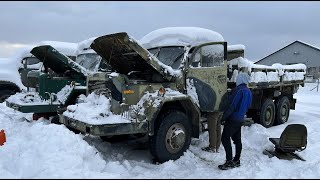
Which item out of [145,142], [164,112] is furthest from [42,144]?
[145,142]

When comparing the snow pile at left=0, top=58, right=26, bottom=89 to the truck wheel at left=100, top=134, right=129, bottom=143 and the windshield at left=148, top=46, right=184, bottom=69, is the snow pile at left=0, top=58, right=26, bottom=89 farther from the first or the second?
the windshield at left=148, top=46, right=184, bottom=69

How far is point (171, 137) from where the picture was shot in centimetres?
625

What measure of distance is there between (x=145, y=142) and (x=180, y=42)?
2.29 metres

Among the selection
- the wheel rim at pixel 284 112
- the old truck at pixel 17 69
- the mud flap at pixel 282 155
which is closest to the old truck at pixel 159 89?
the mud flap at pixel 282 155

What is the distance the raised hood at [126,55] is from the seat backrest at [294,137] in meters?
2.41

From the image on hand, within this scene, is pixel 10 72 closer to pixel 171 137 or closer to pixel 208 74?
pixel 208 74

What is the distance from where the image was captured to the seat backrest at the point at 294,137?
6570mm

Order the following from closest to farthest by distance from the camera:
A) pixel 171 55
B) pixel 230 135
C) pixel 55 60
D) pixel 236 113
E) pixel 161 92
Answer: pixel 236 113 < pixel 230 135 < pixel 161 92 < pixel 171 55 < pixel 55 60

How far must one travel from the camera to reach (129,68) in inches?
277

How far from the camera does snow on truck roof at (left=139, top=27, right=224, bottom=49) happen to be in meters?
7.13

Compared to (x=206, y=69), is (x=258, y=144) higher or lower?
lower

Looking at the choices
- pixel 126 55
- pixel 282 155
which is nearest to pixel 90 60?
pixel 126 55

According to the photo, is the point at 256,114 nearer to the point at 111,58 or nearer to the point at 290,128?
the point at 290,128

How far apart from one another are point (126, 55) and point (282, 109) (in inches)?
250
